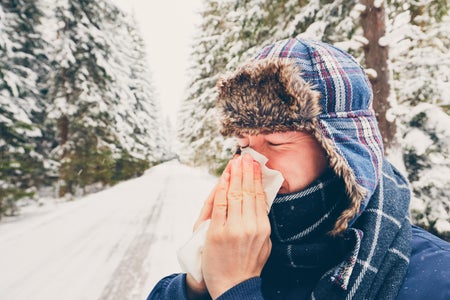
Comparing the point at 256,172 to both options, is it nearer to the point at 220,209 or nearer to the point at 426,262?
the point at 220,209

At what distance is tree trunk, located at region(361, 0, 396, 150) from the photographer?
4.70 m

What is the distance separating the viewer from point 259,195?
1122 mm

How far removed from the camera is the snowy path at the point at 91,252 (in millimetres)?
4293

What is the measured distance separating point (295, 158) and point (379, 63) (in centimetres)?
449

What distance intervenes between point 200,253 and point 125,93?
1790 centimetres

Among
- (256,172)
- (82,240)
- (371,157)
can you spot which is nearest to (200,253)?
(256,172)

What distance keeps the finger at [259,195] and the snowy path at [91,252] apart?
3696mm

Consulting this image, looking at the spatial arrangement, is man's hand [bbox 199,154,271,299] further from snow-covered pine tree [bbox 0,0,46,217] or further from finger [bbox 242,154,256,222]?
snow-covered pine tree [bbox 0,0,46,217]

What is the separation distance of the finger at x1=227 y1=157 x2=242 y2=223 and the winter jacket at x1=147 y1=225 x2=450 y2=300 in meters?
0.24

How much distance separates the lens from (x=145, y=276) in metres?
4.61

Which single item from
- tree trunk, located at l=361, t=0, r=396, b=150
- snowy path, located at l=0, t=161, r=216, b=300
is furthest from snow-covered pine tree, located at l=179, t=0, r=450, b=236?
snowy path, located at l=0, t=161, r=216, b=300

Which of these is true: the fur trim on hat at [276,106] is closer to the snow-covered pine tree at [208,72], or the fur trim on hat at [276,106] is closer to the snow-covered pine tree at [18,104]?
the snow-covered pine tree at [18,104]

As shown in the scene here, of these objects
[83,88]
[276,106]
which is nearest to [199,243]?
[276,106]

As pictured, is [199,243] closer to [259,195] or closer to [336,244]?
[259,195]
